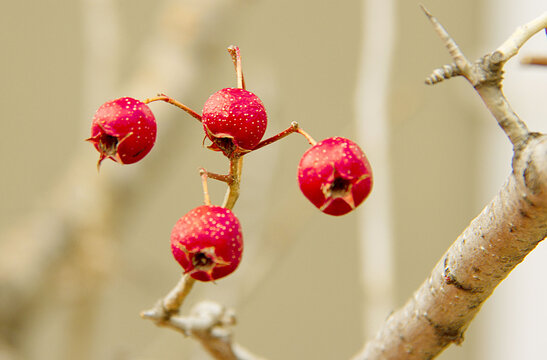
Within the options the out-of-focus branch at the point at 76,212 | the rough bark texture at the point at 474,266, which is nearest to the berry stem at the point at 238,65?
the rough bark texture at the point at 474,266

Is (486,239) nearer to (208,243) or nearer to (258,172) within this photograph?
(208,243)

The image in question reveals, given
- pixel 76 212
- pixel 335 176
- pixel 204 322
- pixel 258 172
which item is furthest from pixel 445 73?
pixel 76 212

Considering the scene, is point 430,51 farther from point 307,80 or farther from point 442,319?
point 442,319

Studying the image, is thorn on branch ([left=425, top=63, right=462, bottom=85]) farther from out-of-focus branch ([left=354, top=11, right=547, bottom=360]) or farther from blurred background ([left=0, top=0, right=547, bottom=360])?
blurred background ([left=0, top=0, right=547, bottom=360])

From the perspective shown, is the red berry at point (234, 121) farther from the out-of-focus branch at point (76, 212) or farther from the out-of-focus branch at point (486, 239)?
the out-of-focus branch at point (76, 212)

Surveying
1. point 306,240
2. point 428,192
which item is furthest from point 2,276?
point 428,192
